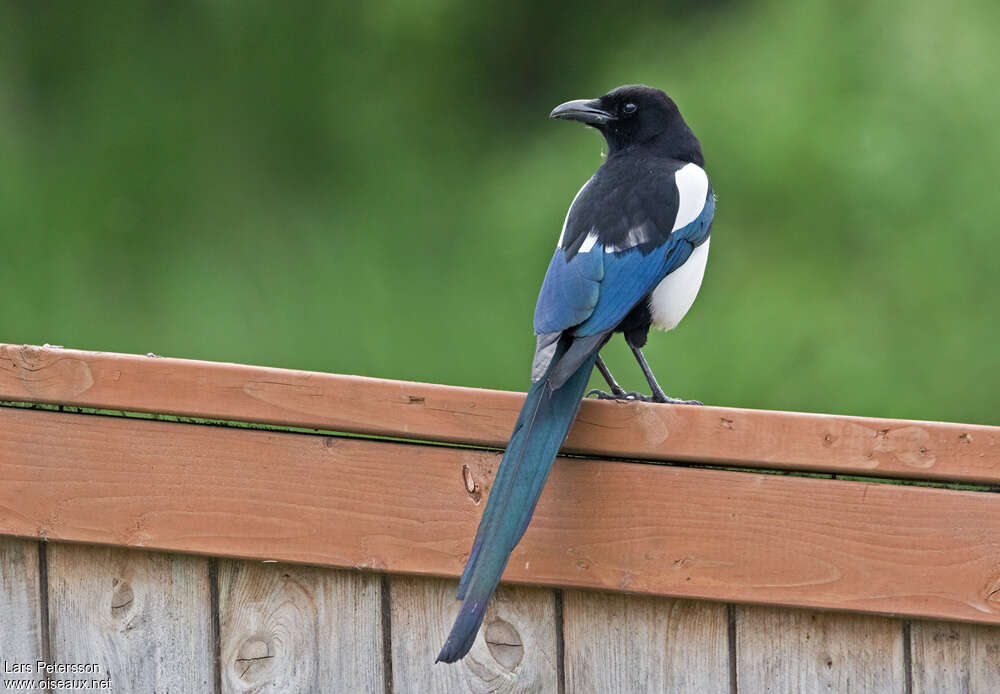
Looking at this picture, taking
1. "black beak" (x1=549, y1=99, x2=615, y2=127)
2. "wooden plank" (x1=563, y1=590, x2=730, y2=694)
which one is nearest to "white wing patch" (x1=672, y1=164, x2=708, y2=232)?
"black beak" (x1=549, y1=99, x2=615, y2=127)

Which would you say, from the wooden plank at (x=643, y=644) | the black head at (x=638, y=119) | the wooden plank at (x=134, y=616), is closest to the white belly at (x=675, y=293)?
the black head at (x=638, y=119)

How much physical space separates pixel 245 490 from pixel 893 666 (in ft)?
2.02

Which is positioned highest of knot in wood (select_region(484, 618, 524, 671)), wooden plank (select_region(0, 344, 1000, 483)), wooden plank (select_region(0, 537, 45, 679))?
wooden plank (select_region(0, 344, 1000, 483))

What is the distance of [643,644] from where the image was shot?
1.21 meters

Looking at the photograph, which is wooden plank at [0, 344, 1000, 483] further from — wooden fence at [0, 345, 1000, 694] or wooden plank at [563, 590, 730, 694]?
wooden plank at [563, 590, 730, 694]

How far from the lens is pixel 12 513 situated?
51.3 inches

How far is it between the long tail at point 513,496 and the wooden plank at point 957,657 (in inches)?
13.9

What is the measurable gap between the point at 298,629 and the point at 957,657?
2.00ft

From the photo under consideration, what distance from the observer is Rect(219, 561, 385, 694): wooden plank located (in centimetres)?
126

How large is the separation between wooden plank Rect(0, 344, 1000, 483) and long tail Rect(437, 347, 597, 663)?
3 cm

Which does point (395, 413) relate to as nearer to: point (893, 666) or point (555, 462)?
point (555, 462)

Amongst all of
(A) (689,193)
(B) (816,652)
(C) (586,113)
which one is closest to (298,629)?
(B) (816,652)

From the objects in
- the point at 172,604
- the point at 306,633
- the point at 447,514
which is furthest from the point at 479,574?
the point at 172,604

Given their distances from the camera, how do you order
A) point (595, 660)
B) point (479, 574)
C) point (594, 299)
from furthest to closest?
point (594, 299) < point (595, 660) < point (479, 574)
